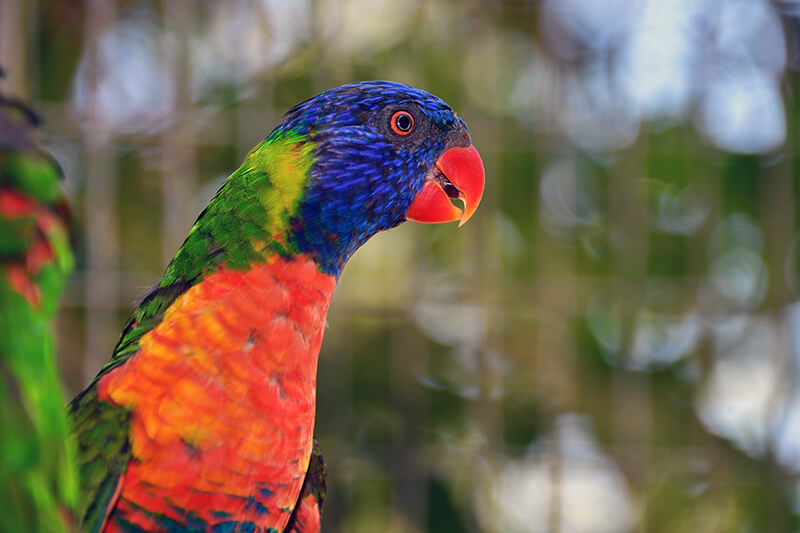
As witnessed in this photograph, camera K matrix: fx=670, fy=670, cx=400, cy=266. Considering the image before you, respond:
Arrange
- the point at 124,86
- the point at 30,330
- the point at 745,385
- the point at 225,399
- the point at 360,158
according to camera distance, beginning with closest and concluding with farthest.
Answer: the point at 30,330
the point at 225,399
the point at 360,158
the point at 124,86
the point at 745,385

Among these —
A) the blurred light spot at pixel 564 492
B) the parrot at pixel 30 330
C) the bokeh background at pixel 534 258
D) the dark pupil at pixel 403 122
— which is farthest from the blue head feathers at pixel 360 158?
the blurred light spot at pixel 564 492

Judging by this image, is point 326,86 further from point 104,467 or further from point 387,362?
point 104,467

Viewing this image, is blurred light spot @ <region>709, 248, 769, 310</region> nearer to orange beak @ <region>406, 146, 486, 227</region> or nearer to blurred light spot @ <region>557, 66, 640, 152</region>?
blurred light spot @ <region>557, 66, 640, 152</region>

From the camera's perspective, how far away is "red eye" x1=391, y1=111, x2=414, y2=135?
2.27ft

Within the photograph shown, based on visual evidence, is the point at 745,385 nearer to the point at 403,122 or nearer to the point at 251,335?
the point at 403,122

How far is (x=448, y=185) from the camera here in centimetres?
75

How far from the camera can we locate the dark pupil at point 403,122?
2.27ft

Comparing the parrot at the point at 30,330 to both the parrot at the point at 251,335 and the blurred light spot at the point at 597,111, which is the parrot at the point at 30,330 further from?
the blurred light spot at the point at 597,111

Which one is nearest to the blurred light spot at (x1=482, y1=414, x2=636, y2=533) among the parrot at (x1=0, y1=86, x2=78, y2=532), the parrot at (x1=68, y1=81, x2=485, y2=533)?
the parrot at (x1=68, y1=81, x2=485, y2=533)

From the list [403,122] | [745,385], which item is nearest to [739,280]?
[745,385]

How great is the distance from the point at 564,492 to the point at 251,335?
1.12 meters

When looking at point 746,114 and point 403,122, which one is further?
point 746,114

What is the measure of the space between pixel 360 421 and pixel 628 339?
0.63 metres

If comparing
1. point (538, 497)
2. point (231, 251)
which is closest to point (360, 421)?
point (538, 497)
